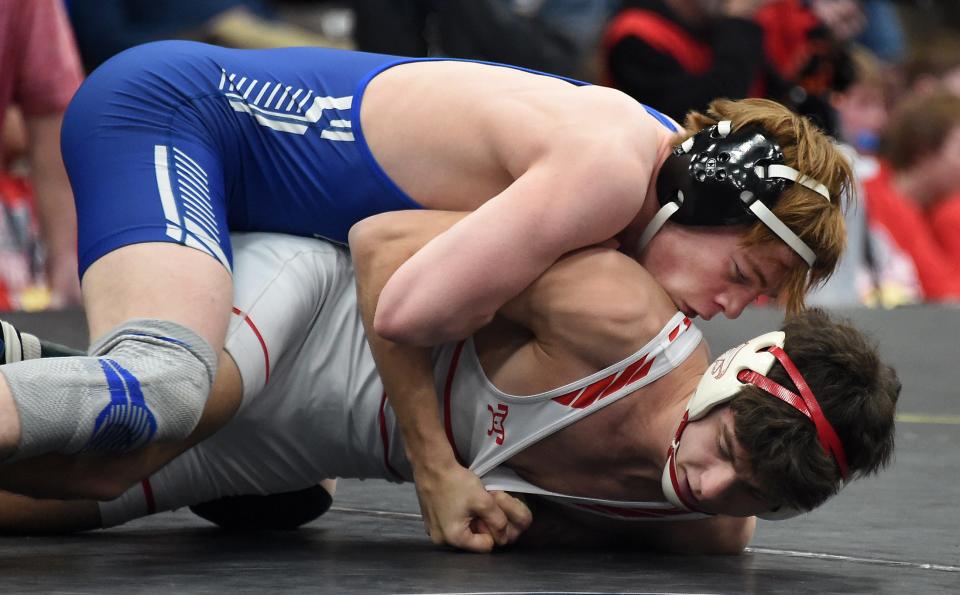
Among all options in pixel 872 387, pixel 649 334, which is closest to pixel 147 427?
pixel 649 334

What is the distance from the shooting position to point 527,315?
8.08 ft

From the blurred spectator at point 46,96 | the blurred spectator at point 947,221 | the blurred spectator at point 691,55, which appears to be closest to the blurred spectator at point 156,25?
the blurred spectator at point 46,96

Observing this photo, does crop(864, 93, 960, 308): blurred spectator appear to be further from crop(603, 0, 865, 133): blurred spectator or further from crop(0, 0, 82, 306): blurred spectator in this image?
crop(0, 0, 82, 306): blurred spectator

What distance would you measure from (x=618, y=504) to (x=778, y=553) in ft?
1.02

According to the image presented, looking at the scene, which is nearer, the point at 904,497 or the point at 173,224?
the point at 173,224

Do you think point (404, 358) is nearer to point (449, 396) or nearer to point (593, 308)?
point (449, 396)

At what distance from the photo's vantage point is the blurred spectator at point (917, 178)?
7051mm

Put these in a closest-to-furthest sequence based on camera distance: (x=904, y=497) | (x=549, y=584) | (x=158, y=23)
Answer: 1. (x=549, y=584)
2. (x=904, y=497)
3. (x=158, y=23)

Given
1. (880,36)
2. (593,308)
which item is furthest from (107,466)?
(880,36)

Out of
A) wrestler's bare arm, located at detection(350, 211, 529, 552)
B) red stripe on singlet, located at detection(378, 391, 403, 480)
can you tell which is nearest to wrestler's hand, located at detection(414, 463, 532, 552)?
wrestler's bare arm, located at detection(350, 211, 529, 552)

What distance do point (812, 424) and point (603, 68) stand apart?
347 centimetres

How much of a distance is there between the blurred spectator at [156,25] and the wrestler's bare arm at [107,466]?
3.53 meters

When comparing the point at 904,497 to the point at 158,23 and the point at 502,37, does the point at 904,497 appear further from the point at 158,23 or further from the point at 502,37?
the point at 158,23

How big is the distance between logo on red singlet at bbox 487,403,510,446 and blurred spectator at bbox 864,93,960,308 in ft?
15.7
